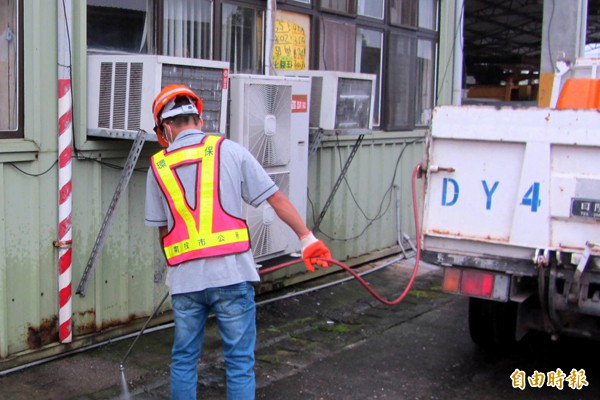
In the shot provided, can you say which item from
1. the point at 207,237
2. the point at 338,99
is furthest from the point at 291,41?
the point at 207,237

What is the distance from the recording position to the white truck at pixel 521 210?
4535mm

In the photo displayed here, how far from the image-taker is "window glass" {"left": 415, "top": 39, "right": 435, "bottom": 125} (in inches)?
407

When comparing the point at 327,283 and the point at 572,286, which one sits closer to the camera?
the point at 572,286

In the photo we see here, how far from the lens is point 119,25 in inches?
234

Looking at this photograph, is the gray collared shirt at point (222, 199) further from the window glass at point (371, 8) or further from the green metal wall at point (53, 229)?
the window glass at point (371, 8)

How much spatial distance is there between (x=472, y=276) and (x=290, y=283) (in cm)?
332

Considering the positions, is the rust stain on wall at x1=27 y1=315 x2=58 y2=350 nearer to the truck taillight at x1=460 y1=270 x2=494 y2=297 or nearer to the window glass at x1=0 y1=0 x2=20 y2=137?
the window glass at x1=0 y1=0 x2=20 y2=137

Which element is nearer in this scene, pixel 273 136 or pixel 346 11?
pixel 273 136

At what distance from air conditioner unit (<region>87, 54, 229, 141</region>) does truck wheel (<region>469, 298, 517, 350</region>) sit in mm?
2345

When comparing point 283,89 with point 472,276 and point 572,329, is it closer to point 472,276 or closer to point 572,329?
point 472,276

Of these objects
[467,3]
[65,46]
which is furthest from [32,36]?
[467,3]

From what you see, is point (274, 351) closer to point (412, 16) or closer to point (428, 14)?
point (412, 16)

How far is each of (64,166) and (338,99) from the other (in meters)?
2.80

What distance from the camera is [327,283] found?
325 inches
